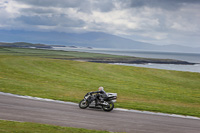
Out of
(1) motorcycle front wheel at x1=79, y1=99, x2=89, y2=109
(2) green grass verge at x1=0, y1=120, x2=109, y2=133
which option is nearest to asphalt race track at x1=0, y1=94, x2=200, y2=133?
(1) motorcycle front wheel at x1=79, y1=99, x2=89, y2=109

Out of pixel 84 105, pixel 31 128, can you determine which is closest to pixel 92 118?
pixel 84 105

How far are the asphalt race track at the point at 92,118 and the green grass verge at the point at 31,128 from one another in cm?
80

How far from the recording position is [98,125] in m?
11.9

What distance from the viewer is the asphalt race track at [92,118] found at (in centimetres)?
1179

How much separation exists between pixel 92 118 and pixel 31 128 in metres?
4.10

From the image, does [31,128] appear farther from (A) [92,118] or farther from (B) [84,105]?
(B) [84,105]

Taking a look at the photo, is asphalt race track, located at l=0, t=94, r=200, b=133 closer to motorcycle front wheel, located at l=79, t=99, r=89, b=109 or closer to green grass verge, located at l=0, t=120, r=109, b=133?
motorcycle front wheel, located at l=79, t=99, r=89, b=109

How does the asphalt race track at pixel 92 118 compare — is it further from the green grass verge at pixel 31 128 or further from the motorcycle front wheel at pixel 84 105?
the green grass verge at pixel 31 128

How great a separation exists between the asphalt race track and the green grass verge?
803mm

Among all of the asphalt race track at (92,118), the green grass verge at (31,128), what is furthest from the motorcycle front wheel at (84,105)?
the green grass verge at (31,128)

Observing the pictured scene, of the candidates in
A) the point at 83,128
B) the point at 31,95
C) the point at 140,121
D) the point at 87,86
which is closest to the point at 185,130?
the point at 140,121

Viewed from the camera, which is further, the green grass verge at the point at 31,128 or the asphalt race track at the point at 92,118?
the asphalt race track at the point at 92,118

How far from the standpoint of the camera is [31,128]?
33.4 feet

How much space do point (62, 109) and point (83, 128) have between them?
433 centimetres
